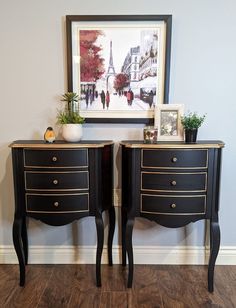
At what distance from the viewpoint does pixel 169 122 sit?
2105 millimetres

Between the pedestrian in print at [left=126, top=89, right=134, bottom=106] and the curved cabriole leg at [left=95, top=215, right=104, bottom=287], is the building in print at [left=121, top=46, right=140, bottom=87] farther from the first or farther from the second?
the curved cabriole leg at [left=95, top=215, right=104, bottom=287]

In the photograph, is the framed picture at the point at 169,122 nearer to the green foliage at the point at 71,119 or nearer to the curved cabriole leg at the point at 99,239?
the green foliage at the point at 71,119

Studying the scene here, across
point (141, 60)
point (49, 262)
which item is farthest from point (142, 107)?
point (49, 262)

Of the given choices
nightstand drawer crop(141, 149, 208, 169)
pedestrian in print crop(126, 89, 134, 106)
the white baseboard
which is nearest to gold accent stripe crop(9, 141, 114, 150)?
nightstand drawer crop(141, 149, 208, 169)

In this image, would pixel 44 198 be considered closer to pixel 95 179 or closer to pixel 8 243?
pixel 95 179

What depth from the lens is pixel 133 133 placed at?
220 centimetres

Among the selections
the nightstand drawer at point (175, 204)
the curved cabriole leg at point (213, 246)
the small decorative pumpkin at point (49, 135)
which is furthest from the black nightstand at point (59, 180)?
the curved cabriole leg at point (213, 246)

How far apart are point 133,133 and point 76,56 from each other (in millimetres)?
704

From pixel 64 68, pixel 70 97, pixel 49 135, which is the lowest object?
pixel 49 135

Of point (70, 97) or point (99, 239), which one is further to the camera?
point (70, 97)

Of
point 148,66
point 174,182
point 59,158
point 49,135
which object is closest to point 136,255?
point 174,182

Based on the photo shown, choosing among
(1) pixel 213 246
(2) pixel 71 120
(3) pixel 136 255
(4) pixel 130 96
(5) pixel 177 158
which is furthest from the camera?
(3) pixel 136 255

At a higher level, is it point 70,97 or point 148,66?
point 148,66

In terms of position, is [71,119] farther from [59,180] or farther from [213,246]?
[213,246]
